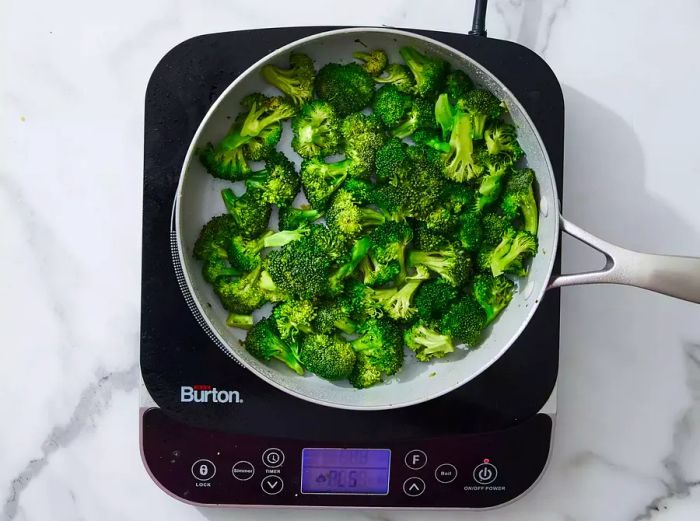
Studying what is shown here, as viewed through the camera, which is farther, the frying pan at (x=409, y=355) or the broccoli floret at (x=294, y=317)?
the broccoli floret at (x=294, y=317)

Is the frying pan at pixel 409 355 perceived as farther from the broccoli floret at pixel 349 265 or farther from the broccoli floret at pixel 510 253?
the broccoli floret at pixel 349 265

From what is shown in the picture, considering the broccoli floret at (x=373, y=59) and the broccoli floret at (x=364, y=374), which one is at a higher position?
the broccoli floret at (x=373, y=59)

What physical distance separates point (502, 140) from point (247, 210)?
1.43 ft

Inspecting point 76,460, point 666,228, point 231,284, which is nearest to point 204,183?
point 231,284

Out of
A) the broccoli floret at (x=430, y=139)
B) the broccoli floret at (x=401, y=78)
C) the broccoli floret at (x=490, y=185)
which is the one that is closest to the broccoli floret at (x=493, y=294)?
the broccoli floret at (x=490, y=185)

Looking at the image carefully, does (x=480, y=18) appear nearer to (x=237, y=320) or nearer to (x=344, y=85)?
(x=344, y=85)

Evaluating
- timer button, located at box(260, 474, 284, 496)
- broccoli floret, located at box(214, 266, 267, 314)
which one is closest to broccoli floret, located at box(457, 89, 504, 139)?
broccoli floret, located at box(214, 266, 267, 314)

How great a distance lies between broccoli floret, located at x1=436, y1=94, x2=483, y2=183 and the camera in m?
1.27

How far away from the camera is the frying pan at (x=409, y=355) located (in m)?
1.13

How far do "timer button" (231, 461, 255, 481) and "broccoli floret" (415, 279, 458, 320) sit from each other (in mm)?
387

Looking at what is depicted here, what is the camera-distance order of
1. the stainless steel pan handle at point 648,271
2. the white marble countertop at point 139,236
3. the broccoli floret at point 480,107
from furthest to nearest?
the white marble countertop at point 139,236 < the broccoli floret at point 480,107 < the stainless steel pan handle at point 648,271

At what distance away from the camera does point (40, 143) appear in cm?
137

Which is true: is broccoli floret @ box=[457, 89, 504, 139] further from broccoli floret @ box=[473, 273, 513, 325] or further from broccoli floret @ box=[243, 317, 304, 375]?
broccoli floret @ box=[243, 317, 304, 375]

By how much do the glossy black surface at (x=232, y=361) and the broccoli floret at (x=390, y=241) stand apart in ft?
0.83
